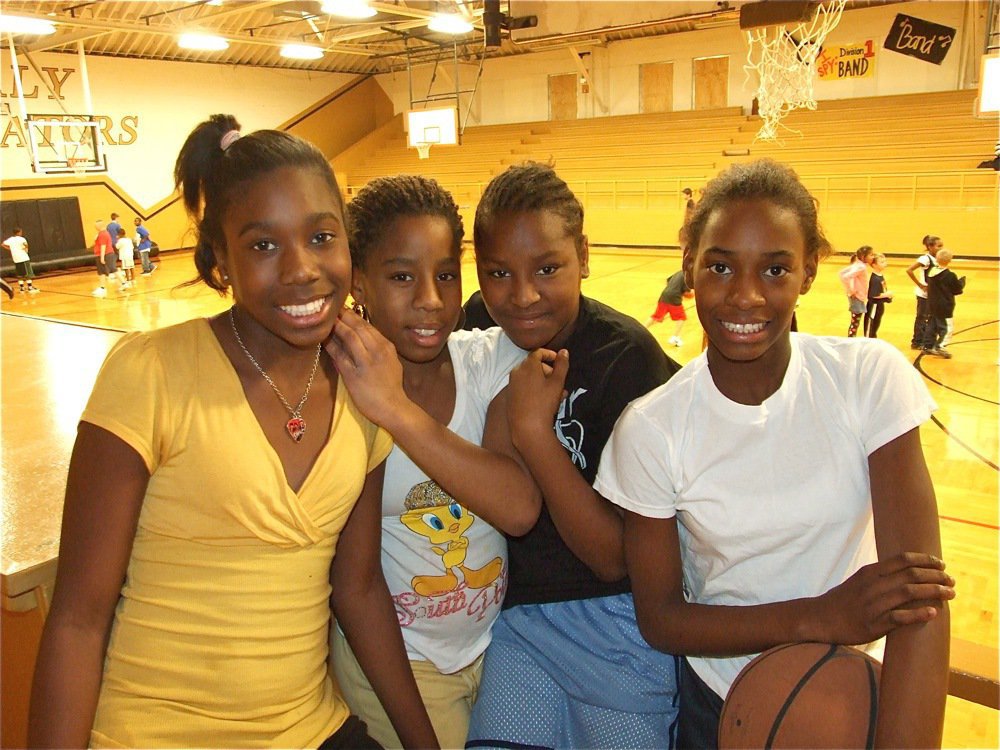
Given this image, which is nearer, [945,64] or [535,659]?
Answer: [535,659]

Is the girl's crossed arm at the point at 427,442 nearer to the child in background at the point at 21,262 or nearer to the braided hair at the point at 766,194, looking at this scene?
the braided hair at the point at 766,194

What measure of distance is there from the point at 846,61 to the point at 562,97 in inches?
277

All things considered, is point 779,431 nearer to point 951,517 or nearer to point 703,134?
point 951,517

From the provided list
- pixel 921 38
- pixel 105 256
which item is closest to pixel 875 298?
pixel 921 38

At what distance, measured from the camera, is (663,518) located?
136 centimetres

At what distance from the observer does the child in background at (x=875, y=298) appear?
7562mm

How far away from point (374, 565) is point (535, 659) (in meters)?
0.40

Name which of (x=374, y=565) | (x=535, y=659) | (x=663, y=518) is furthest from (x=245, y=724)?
(x=663, y=518)

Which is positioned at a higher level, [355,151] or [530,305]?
[355,151]

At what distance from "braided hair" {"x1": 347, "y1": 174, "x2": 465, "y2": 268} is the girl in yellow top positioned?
0.76 feet

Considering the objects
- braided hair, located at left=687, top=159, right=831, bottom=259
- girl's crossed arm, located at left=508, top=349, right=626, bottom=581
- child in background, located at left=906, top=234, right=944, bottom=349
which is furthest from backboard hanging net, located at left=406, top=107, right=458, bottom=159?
girl's crossed arm, located at left=508, top=349, right=626, bottom=581

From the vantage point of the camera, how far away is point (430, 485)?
1520 millimetres

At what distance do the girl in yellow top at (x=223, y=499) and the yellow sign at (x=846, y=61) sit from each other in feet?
58.8

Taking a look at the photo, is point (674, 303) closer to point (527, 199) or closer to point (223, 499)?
point (527, 199)
